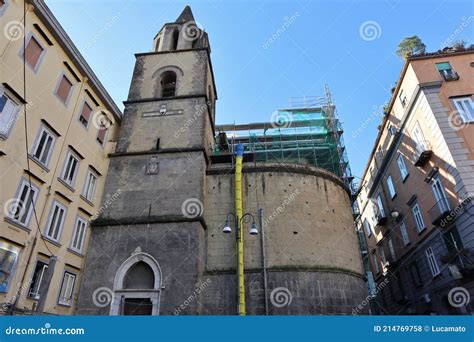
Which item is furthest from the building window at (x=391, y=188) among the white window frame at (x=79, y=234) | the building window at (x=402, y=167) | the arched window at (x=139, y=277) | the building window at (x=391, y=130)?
the white window frame at (x=79, y=234)

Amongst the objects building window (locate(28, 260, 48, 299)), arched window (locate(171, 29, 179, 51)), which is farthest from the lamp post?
arched window (locate(171, 29, 179, 51))

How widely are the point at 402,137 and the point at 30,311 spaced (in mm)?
20190

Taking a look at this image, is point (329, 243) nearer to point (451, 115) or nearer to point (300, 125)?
point (451, 115)

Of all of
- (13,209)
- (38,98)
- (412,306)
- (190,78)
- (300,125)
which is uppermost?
(300,125)

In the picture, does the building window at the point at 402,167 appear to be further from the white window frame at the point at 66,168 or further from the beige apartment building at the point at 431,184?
the white window frame at the point at 66,168

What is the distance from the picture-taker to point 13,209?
10.5 metres

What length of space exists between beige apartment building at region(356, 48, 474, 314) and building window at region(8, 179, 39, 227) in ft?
55.1

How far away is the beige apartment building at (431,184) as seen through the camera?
13164mm

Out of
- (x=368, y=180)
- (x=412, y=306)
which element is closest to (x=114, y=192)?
(x=412, y=306)

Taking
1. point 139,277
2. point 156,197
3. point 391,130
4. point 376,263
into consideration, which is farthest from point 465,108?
point 139,277

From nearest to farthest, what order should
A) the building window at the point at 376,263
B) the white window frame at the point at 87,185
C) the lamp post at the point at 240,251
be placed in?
1. the lamp post at the point at 240,251
2. the white window frame at the point at 87,185
3. the building window at the point at 376,263

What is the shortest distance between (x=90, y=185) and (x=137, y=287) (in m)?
5.46

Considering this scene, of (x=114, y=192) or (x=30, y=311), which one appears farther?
(x=114, y=192)

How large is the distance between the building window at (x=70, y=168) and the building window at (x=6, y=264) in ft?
12.2
